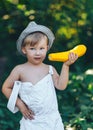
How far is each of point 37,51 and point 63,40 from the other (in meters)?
3.61

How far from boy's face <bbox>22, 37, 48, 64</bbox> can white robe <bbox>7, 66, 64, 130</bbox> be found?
18cm

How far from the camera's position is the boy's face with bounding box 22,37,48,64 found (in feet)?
15.6

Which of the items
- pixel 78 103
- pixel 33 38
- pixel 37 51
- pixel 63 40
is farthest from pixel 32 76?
pixel 63 40

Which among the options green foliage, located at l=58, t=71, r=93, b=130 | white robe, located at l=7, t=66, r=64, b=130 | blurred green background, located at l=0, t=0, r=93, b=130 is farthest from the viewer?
blurred green background, located at l=0, t=0, r=93, b=130

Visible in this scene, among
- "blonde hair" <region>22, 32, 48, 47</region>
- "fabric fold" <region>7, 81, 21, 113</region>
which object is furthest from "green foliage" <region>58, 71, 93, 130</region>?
"blonde hair" <region>22, 32, 48, 47</region>

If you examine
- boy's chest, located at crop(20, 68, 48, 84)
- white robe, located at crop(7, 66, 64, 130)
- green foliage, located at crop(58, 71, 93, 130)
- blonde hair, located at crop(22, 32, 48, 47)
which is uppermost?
blonde hair, located at crop(22, 32, 48, 47)

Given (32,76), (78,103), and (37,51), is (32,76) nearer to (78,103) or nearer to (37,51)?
(37,51)

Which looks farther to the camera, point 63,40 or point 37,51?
point 63,40

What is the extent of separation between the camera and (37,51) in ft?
15.6

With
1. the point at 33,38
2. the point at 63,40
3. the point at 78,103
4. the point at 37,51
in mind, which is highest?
the point at 33,38

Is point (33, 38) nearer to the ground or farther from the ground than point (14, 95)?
farther from the ground

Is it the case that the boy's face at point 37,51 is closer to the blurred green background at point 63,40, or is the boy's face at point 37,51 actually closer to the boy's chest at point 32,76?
the boy's chest at point 32,76

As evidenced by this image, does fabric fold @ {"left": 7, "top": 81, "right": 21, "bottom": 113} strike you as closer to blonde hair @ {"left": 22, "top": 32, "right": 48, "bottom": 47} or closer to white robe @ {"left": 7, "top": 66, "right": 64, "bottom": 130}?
white robe @ {"left": 7, "top": 66, "right": 64, "bottom": 130}

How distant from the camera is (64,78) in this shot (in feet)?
15.8
